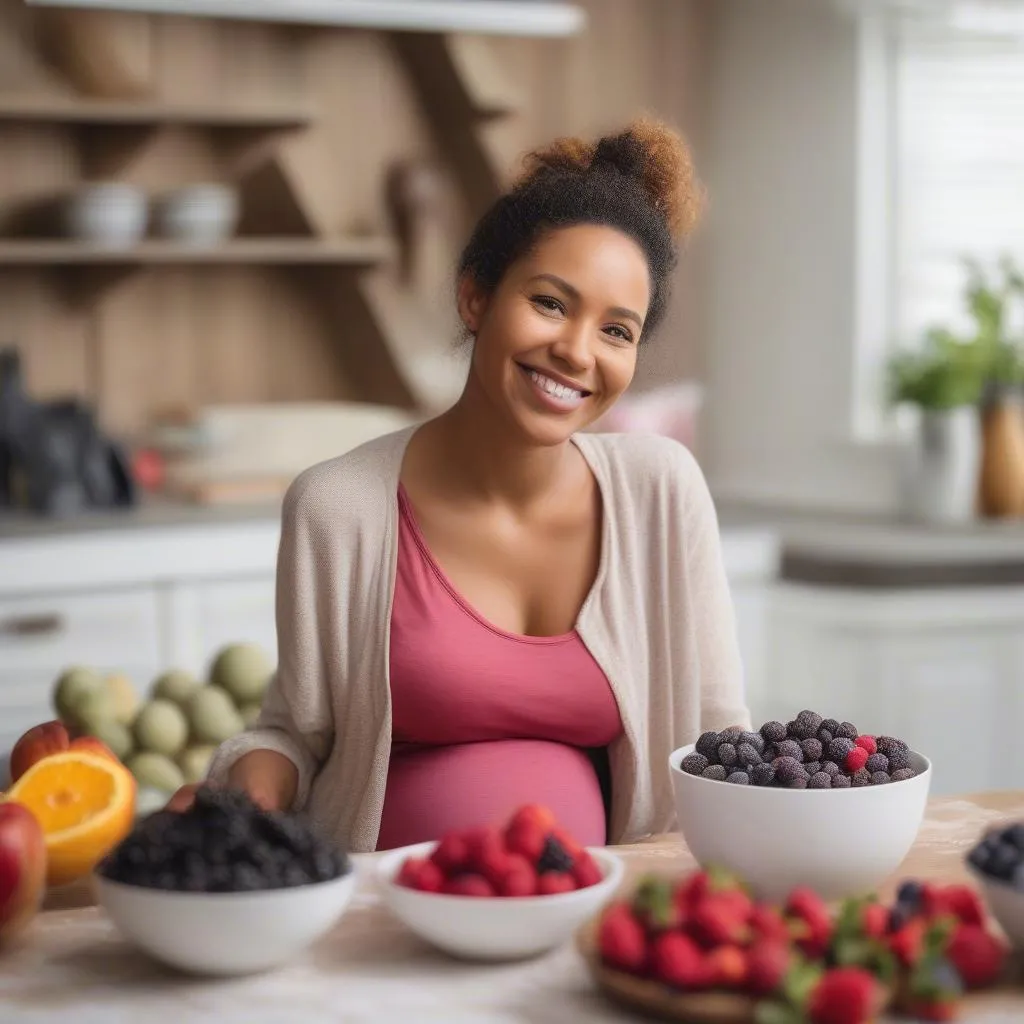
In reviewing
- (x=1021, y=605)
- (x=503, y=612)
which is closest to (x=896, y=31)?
(x=1021, y=605)

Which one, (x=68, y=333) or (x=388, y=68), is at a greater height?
(x=388, y=68)

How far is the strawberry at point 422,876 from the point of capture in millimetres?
1138

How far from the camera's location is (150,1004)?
1.08 metres

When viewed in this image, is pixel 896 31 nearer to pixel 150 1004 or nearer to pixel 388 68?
pixel 388 68

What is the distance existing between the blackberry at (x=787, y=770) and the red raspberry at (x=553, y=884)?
0.63 ft

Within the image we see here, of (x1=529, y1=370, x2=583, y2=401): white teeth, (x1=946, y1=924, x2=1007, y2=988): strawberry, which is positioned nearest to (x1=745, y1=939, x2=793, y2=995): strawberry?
(x1=946, y1=924, x2=1007, y2=988): strawberry

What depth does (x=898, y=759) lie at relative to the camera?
50.2 inches

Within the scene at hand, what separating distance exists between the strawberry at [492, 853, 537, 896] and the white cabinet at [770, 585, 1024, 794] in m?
2.25

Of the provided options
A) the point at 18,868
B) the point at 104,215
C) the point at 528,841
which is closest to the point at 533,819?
the point at 528,841

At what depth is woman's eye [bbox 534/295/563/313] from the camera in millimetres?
1688

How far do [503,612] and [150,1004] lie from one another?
2.46 feet

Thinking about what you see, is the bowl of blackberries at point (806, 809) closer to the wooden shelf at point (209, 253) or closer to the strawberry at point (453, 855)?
the strawberry at point (453, 855)

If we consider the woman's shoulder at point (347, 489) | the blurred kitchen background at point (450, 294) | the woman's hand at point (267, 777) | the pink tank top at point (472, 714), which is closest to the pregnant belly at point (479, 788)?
the pink tank top at point (472, 714)

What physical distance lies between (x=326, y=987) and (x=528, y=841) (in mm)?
158
